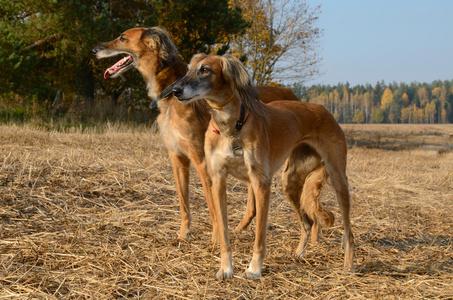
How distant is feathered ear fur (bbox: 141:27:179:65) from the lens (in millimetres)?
4738

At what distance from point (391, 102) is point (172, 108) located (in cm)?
13260

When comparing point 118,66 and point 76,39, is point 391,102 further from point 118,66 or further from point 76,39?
point 118,66

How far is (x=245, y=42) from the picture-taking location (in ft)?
79.5

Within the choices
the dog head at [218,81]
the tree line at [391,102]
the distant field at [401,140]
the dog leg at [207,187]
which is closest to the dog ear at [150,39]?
the dog leg at [207,187]

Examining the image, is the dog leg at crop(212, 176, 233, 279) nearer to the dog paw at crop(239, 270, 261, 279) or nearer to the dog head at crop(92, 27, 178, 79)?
the dog paw at crop(239, 270, 261, 279)

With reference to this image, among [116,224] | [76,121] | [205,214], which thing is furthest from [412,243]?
[76,121]

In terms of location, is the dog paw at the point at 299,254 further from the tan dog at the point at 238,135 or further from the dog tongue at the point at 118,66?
the dog tongue at the point at 118,66

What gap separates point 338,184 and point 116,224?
232 cm

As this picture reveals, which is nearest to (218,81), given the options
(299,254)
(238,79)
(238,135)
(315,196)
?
(238,79)

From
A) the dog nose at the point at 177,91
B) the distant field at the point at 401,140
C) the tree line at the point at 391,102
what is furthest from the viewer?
the tree line at the point at 391,102

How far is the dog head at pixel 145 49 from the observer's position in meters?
4.75

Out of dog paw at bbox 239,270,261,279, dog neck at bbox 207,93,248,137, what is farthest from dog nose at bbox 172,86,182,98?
dog paw at bbox 239,270,261,279

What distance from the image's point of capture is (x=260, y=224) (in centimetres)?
352

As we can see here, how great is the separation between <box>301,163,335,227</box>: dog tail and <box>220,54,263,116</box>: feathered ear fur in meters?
1.32
